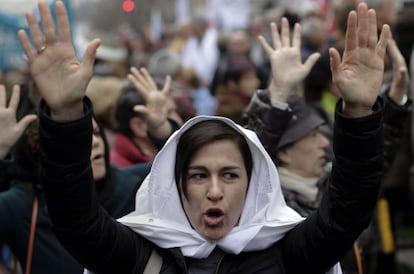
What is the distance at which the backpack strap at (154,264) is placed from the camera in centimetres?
309

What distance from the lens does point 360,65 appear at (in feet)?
9.86

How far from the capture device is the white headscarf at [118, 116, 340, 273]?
3.11 metres

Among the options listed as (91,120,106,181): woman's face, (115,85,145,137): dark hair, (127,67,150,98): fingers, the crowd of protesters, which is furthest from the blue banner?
the crowd of protesters

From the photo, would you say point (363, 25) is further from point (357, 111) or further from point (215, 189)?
point (215, 189)

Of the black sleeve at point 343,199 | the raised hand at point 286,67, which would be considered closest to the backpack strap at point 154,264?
the black sleeve at point 343,199

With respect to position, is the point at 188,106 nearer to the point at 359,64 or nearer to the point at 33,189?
the point at 33,189

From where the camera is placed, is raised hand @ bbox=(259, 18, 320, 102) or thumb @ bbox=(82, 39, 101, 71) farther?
raised hand @ bbox=(259, 18, 320, 102)

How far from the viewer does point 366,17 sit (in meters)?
2.96

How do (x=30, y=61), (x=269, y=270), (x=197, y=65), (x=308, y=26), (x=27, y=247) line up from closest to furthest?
(x=30, y=61) < (x=269, y=270) < (x=27, y=247) < (x=308, y=26) < (x=197, y=65)

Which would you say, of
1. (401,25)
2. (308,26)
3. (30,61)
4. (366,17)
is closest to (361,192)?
(366,17)

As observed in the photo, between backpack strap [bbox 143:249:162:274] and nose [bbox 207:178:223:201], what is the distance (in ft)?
0.91

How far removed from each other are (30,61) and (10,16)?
542 cm

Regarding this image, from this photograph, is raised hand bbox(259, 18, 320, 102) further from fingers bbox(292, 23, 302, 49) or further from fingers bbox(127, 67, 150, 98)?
fingers bbox(127, 67, 150, 98)

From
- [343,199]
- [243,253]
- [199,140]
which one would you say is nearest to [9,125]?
[199,140]
